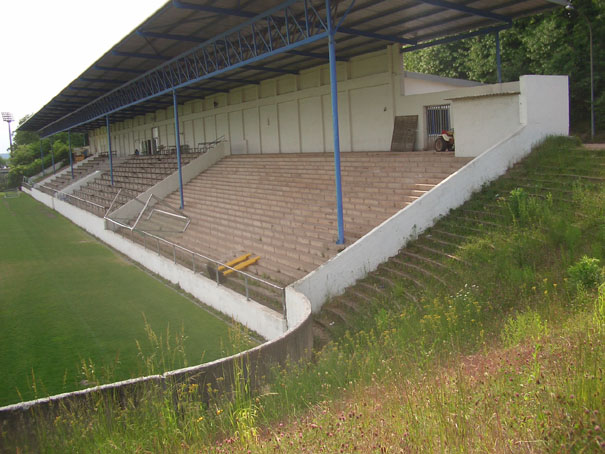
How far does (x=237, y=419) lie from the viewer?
496 centimetres

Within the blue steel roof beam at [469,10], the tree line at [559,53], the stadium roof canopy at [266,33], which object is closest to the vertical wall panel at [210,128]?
the stadium roof canopy at [266,33]

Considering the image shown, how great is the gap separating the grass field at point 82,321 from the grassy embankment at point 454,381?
1.02 metres

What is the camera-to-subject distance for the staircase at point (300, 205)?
13461mm

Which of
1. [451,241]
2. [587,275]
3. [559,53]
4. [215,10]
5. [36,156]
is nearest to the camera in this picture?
[587,275]

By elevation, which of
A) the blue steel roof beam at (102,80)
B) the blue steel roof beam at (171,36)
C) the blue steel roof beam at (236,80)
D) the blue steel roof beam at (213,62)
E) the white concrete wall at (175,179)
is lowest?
the white concrete wall at (175,179)

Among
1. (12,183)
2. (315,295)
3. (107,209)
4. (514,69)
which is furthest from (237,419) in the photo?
(12,183)

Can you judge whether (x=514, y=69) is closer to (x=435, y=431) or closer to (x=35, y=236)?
(x=35, y=236)

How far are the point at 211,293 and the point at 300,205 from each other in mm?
5027

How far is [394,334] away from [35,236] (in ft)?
70.3

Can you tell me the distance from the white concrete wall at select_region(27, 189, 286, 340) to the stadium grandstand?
25 cm

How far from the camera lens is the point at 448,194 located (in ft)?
41.2

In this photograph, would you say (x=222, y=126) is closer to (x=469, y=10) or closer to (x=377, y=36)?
(x=377, y=36)

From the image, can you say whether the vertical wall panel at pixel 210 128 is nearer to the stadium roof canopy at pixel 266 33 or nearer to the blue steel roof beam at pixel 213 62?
the stadium roof canopy at pixel 266 33

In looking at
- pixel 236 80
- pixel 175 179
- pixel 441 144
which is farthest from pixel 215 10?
pixel 175 179
